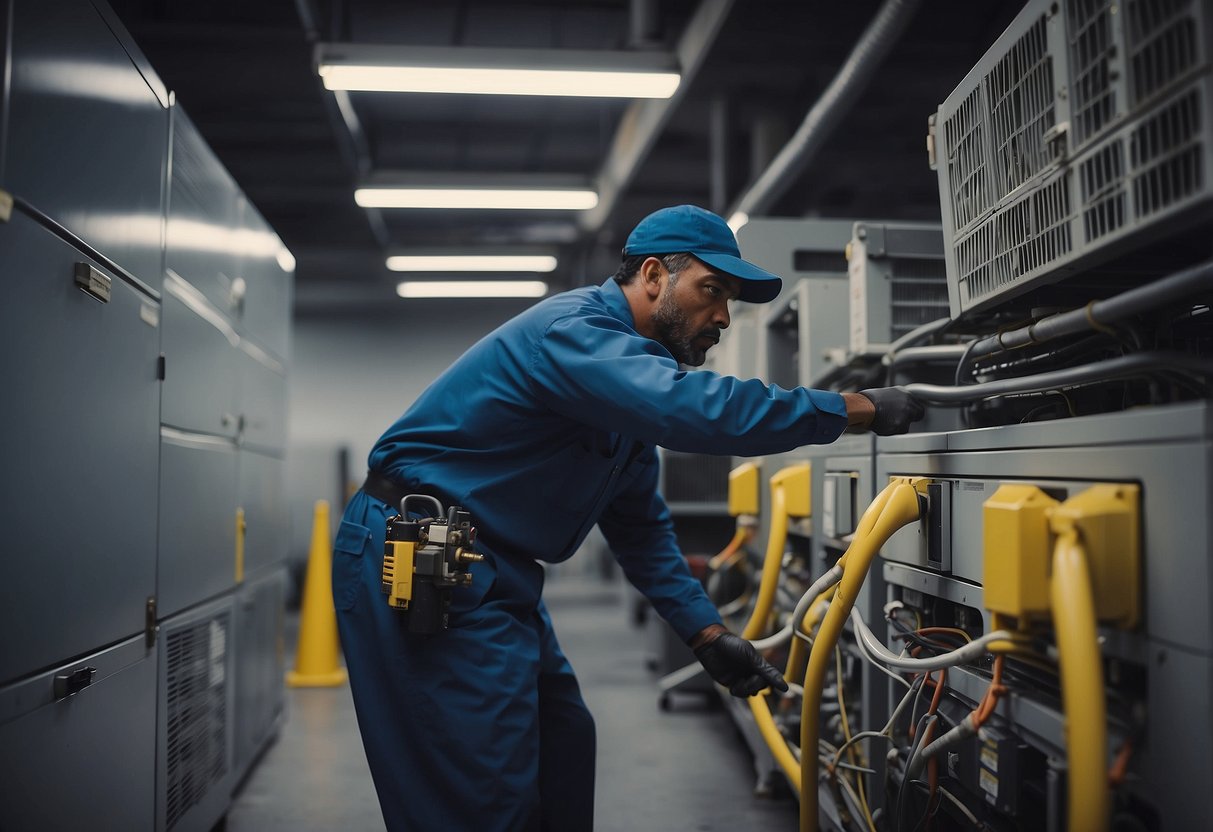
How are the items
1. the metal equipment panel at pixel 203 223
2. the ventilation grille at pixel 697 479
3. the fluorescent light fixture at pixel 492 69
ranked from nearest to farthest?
the metal equipment panel at pixel 203 223, the fluorescent light fixture at pixel 492 69, the ventilation grille at pixel 697 479

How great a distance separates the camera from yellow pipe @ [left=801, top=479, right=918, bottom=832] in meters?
1.35

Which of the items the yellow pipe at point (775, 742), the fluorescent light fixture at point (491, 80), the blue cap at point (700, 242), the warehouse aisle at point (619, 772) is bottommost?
the warehouse aisle at point (619, 772)

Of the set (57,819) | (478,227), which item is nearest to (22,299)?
(57,819)

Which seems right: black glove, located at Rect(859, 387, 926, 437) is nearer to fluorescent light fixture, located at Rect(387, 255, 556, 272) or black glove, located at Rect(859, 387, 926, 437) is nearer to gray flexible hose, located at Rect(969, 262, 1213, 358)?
gray flexible hose, located at Rect(969, 262, 1213, 358)

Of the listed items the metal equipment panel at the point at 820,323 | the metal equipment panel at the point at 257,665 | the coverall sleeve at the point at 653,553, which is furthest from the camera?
the metal equipment panel at the point at 257,665

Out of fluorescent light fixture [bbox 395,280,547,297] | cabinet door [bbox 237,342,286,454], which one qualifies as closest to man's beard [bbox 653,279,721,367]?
cabinet door [bbox 237,342,286,454]

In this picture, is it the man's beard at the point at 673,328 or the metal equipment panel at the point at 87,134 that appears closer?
the metal equipment panel at the point at 87,134

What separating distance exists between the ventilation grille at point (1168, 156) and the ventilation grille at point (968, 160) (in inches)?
14.9

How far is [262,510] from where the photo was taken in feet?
9.67

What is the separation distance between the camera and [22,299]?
1242mm

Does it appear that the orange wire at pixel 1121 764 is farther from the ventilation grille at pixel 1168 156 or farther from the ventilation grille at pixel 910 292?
the ventilation grille at pixel 910 292

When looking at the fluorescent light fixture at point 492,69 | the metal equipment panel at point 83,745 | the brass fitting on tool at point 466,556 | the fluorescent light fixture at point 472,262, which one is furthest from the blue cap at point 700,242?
the fluorescent light fixture at point 472,262

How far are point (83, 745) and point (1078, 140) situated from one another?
1736 mm

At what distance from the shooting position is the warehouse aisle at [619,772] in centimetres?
244
